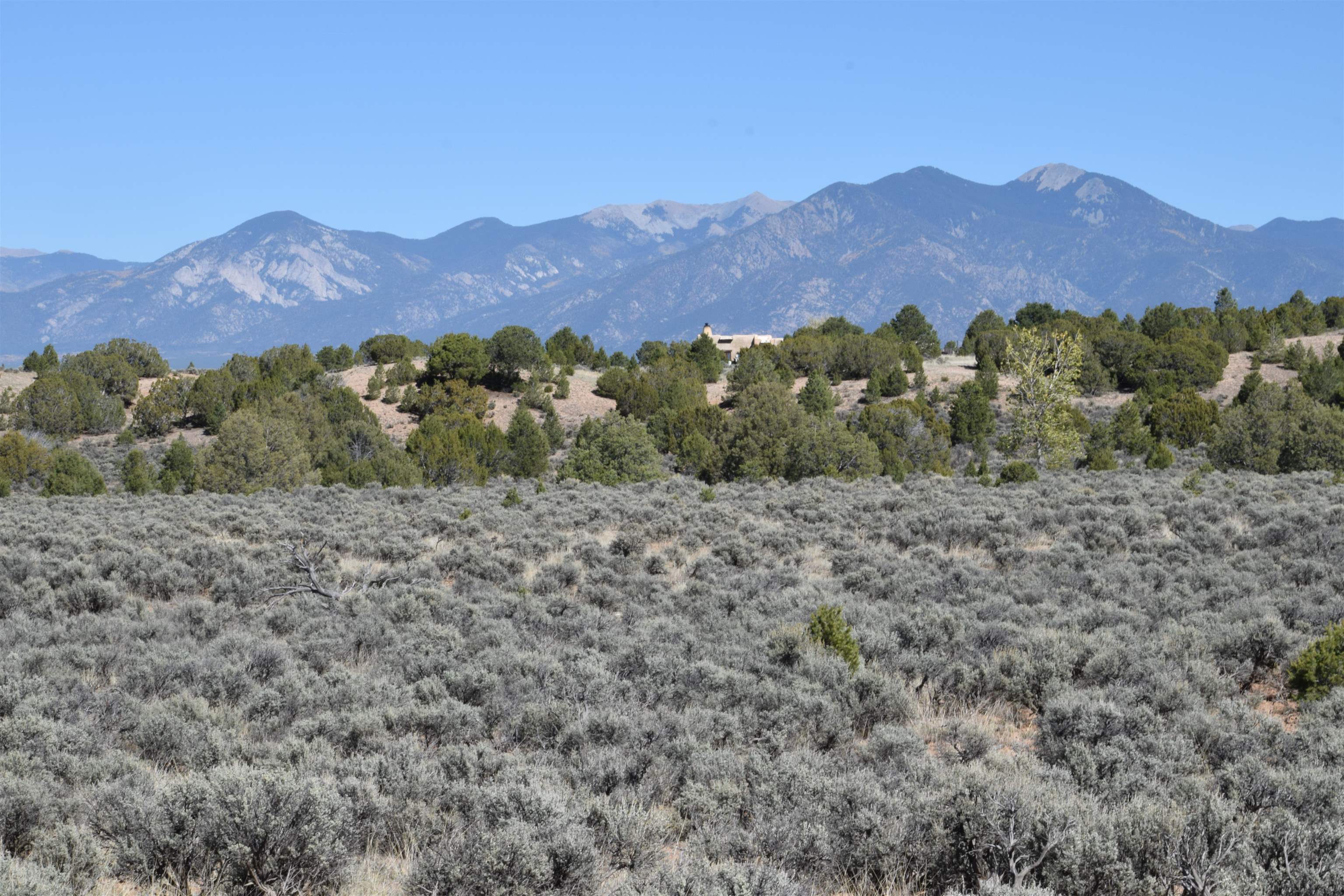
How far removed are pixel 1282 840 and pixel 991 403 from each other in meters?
48.5

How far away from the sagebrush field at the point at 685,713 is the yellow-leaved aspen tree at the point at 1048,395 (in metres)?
16.7

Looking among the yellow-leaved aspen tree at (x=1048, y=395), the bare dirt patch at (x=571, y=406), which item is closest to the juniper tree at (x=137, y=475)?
the bare dirt patch at (x=571, y=406)

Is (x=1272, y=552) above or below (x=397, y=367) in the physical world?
below

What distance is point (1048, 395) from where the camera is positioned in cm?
3425

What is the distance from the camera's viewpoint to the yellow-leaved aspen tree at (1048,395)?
3322cm

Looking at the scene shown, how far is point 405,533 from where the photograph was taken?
59.7ft

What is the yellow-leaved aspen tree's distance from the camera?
33219 mm

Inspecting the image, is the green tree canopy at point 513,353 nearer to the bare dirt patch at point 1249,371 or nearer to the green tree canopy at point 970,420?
the green tree canopy at point 970,420

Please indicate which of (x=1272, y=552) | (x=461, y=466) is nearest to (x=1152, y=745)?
(x=1272, y=552)

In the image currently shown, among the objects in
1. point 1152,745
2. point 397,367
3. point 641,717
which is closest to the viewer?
point 1152,745

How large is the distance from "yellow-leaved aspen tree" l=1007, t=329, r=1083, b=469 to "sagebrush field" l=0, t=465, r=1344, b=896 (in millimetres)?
16735

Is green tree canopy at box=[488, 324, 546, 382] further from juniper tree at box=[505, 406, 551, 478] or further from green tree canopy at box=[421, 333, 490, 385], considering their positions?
juniper tree at box=[505, 406, 551, 478]

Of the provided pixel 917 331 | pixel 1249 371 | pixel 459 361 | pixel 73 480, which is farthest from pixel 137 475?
pixel 1249 371

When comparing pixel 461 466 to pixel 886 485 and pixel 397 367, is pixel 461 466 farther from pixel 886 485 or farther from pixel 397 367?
pixel 397 367
